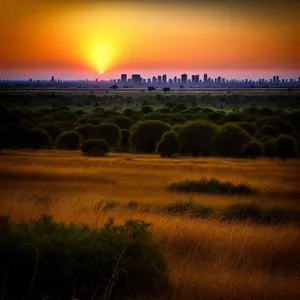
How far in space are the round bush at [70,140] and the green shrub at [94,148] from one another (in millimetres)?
4406

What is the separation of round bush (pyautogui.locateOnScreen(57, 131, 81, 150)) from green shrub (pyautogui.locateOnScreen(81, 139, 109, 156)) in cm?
441

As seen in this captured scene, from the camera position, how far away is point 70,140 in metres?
32.0

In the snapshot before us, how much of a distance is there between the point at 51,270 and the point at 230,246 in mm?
2803

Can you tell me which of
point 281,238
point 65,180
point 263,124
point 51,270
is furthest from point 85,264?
point 263,124

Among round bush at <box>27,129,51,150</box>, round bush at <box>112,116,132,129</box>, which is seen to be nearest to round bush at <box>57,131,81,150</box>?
round bush at <box>27,129,51,150</box>

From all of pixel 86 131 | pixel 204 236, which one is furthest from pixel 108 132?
pixel 204 236

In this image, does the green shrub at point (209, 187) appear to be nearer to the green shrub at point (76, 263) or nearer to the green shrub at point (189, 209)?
the green shrub at point (189, 209)

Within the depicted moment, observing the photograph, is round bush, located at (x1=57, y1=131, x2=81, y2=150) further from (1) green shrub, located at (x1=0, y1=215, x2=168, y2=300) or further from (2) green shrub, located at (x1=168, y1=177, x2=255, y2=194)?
(1) green shrub, located at (x1=0, y1=215, x2=168, y2=300)

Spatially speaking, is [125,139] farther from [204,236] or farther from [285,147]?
[204,236]

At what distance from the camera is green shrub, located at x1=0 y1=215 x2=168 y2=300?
446 centimetres

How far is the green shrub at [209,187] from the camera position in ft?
46.4

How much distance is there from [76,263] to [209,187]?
10037 millimetres

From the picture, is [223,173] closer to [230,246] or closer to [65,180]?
[65,180]

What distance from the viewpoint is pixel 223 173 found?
1888 centimetres
